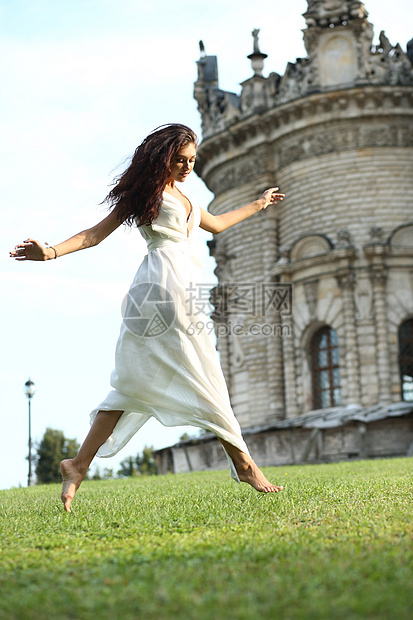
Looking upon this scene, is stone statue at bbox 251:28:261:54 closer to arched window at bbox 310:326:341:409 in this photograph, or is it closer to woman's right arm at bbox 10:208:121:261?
arched window at bbox 310:326:341:409

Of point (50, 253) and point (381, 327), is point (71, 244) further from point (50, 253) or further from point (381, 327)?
point (381, 327)

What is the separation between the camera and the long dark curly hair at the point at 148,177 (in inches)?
220

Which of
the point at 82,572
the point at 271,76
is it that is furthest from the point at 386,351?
the point at 82,572

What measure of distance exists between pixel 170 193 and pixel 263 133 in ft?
85.5

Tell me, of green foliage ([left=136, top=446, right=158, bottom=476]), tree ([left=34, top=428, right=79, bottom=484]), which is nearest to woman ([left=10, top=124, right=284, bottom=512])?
tree ([left=34, top=428, right=79, bottom=484])

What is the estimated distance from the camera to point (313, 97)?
95.5ft

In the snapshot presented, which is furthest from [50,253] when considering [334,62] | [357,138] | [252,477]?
[334,62]

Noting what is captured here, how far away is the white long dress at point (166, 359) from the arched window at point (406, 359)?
2340 centimetres

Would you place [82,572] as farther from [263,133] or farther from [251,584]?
[263,133]

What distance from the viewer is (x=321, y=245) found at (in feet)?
95.5

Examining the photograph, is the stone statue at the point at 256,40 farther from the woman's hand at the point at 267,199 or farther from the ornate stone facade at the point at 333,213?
the woman's hand at the point at 267,199

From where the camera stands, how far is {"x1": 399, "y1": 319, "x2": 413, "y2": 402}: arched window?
2827cm

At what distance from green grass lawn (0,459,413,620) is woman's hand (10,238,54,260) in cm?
154

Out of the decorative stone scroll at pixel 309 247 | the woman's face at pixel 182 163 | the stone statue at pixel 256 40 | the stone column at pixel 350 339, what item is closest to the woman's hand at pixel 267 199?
the woman's face at pixel 182 163
